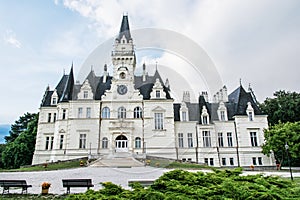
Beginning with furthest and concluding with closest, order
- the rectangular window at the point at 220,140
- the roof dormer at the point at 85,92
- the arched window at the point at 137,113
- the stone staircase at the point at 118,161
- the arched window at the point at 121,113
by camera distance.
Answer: the roof dormer at the point at 85,92, the rectangular window at the point at 220,140, the arched window at the point at 137,113, the arched window at the point at 121,113, the stone staircase at the point at 118,161

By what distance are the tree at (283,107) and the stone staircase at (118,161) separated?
2796 cm

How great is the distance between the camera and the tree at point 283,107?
39.7 metres

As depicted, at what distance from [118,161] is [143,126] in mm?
7680

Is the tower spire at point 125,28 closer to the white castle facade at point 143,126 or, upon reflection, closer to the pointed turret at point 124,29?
the pointed turret at point 124,29

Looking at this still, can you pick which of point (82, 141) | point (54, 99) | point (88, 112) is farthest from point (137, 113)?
point (54, 99)

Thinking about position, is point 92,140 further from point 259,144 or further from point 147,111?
point 259,144

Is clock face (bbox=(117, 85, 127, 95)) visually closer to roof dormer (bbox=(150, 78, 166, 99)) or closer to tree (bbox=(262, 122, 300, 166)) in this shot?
roof dormer (bbox=(150, 78, 166, 99))

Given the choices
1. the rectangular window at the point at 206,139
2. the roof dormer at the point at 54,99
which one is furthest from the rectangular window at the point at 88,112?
the rectangular window at the point at 206,139

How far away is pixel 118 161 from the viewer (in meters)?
27.0

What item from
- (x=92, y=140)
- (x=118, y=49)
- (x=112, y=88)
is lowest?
(x=92, y=140)

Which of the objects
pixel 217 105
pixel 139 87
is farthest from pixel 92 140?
pixel 217 105

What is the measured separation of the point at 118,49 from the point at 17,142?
24.1 m

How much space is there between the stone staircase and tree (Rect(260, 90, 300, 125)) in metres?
28.0

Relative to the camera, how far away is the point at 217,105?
37.1 meters
